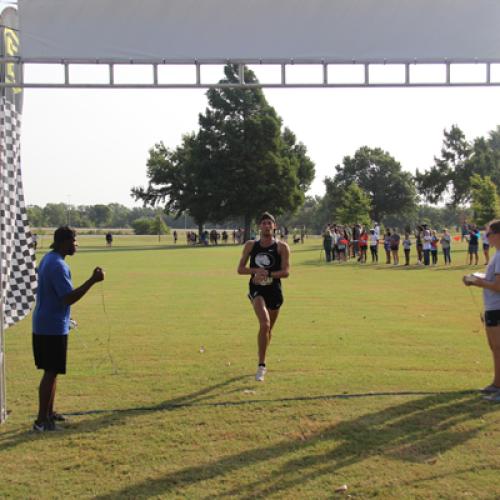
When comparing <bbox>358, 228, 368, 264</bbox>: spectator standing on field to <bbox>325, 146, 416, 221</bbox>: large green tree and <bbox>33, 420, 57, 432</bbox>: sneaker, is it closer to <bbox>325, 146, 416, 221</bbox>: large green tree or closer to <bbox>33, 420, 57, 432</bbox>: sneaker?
<bbox>33, 420, 57, 432</bbox>: sneaker

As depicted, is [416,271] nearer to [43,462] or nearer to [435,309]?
[435,309]

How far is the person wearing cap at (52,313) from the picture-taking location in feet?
17.8

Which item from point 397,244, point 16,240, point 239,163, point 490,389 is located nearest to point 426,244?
point 397,244

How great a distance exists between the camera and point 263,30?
639 cm

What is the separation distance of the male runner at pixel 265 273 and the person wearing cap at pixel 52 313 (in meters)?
2.26

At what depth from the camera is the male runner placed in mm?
7176

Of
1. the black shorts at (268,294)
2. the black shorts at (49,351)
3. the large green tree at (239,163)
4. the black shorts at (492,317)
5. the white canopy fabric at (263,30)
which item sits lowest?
the black shorts at (49,351)

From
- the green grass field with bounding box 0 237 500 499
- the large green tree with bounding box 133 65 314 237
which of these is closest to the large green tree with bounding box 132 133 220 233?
the large green tree with bounding box 133 65 314 237

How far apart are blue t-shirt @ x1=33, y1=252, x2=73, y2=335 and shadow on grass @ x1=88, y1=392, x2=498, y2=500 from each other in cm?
178

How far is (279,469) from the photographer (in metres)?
4.58

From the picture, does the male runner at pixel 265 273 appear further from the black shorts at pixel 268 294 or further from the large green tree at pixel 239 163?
the large green tree at pixel 239 163

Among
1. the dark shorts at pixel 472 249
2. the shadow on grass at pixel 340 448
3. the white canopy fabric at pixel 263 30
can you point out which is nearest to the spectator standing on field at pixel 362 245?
the dark shorts at pixel 472 249

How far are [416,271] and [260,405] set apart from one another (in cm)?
1842

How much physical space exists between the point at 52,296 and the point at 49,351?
19.6 inches
